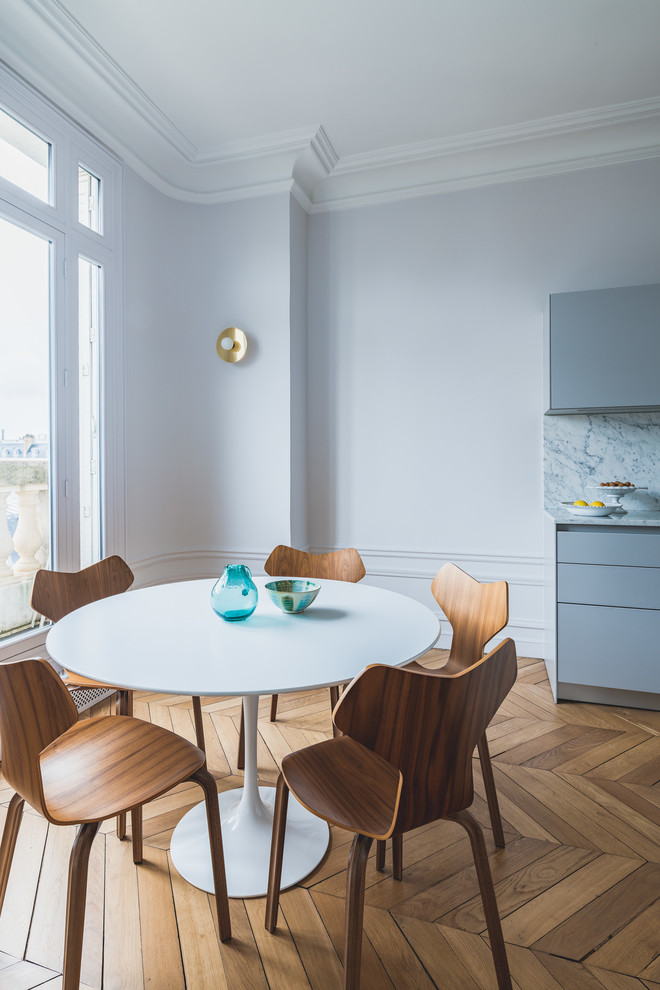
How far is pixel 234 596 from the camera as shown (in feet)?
5.28

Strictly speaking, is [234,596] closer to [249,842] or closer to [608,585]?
[249,842]

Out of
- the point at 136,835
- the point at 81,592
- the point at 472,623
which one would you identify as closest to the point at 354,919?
the point at 136,835

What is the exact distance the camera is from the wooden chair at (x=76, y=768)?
1066mm

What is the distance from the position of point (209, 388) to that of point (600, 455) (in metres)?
2.40

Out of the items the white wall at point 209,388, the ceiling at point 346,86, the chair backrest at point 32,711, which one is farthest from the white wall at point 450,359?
the chair backrest at point 32,711

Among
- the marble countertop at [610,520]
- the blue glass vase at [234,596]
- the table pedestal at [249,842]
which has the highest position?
the marble countertop at [610,520]

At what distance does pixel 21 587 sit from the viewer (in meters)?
2.53

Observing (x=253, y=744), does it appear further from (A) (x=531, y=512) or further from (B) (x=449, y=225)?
(B) (x=449, y=225)

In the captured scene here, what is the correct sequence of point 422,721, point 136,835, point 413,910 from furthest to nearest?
point 136,835 → point 413,910 → point 422,721

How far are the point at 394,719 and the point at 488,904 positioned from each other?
543 mm

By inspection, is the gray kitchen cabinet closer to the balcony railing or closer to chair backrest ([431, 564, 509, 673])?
chair backrest ([431, 564, 509, 673])

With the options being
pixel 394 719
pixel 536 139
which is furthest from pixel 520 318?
pixel 394 719

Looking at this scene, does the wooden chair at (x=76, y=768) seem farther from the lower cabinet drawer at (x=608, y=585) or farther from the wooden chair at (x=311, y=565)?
the lower cabinet drawer at (x=608, y=585)

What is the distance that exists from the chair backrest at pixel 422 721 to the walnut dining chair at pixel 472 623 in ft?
1.84
